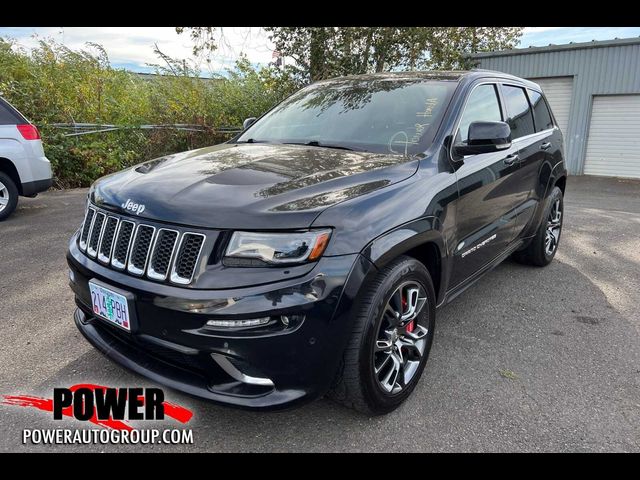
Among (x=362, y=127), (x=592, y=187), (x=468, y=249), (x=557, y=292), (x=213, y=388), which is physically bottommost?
(x=592, y=187)

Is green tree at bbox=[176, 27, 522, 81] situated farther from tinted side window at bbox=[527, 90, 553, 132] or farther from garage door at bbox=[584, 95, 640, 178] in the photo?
tinted side window at bbox=[527, 90, 553, 132]

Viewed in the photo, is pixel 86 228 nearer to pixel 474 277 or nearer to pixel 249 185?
pixel 249 185

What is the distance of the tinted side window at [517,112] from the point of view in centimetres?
398

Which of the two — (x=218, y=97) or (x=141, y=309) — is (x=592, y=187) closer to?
(x=218, y=97)

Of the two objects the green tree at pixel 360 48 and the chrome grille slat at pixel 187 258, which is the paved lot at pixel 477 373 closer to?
the chrome grille slat at pixel 187 258

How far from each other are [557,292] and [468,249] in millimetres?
1666

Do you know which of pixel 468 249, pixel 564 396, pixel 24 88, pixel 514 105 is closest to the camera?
pixel 564 396

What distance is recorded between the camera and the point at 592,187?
12367mm

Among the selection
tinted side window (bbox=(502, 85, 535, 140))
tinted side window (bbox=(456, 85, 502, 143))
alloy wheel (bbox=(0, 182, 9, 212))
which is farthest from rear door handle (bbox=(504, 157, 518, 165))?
alloy wheel (bbox=(0, 182, 9, 212))

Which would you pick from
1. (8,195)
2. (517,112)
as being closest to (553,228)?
(517,112)
